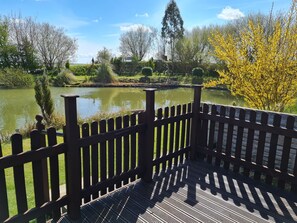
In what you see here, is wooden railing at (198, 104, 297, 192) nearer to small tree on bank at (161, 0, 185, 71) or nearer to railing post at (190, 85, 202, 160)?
railing post at (190, 85, 202, 160)

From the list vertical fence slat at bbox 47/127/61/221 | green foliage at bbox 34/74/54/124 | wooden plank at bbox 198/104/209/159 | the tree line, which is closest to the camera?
vertical fence slat at bbox 47/127/61/221

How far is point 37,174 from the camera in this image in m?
1.90

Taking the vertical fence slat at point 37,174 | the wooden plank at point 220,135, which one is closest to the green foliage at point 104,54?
the wooden plank at point 220,135

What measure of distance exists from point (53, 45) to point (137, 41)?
13.5 meters

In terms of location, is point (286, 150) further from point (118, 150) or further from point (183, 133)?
point (118, 150)

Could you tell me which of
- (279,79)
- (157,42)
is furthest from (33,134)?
(157,42)

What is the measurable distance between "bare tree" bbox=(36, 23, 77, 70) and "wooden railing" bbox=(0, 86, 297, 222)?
2781 cm

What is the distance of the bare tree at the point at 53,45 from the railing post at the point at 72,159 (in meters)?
29.6

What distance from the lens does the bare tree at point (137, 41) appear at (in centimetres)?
3578

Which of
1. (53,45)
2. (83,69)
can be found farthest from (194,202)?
(53,45)

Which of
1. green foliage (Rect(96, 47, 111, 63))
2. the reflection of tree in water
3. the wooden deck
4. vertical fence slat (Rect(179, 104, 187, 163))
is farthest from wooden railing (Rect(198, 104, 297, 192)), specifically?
green foliage (Rect(96, 47, 111, 63))

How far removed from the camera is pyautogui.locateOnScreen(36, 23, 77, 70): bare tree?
27547 millimetres

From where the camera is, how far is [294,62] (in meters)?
4.25

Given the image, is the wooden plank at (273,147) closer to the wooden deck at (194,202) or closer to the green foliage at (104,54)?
the wooden deck at (194,202)
